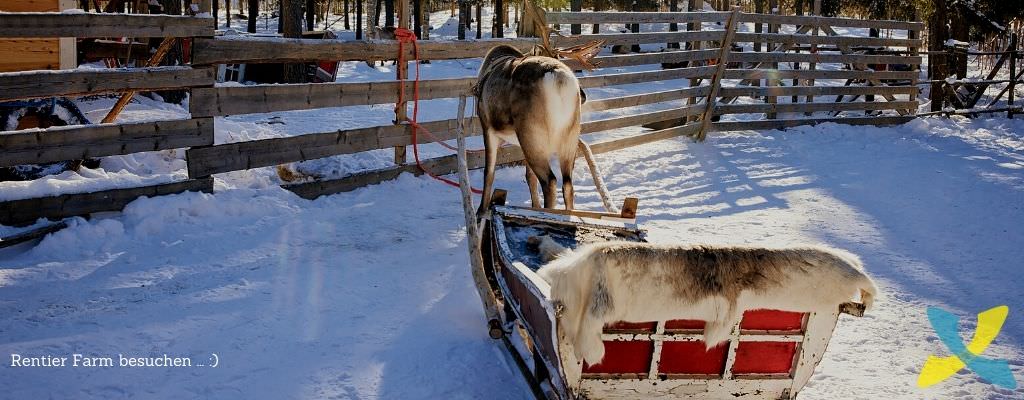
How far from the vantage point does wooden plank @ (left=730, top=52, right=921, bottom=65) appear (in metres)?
11.9

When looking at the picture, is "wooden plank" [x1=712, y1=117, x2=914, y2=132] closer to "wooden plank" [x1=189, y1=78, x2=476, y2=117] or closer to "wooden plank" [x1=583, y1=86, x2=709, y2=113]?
"wooden plank" [x1=583, y1=86, x2=709, y2=113]

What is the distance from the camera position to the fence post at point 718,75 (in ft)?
36.7

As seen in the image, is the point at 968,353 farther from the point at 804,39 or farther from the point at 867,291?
the point at 804,39

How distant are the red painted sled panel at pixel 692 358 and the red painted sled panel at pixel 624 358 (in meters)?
0.07

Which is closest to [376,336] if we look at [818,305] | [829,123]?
[818,305]

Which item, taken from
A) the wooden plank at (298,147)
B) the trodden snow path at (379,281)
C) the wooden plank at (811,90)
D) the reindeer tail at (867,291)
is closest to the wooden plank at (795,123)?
the wooden plank at (811,90)

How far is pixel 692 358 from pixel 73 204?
15.3 ft

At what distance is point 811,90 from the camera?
13.1 meters

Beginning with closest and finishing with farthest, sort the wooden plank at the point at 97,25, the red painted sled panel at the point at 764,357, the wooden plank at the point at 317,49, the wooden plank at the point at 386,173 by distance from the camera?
1. the red painted sled panel at the point at 764,357
2. the wooden plank at the point at 97,25
3. the wooden plank at the point at 317,49
4. the wooden plank at the point at 386,173

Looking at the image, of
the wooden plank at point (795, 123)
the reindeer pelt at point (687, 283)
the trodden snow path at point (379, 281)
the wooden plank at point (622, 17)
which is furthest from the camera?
the wooden plank at point (795, 123)

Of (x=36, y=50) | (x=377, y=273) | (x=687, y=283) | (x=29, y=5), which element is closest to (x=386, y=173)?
(x=377, y=273)

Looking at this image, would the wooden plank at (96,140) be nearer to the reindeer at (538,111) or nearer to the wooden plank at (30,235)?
the wooden plank at (30,235)

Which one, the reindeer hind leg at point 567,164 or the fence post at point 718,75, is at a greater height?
the fence post at point 718,75

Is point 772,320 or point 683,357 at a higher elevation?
point 772,320
